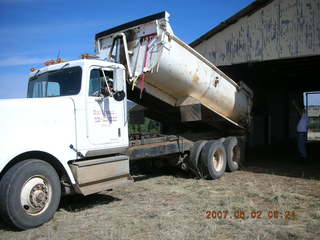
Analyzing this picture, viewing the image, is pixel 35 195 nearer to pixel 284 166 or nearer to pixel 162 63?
pixel 162 63

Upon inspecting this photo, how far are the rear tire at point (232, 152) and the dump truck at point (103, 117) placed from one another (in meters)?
0.12

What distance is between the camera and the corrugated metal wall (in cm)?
869

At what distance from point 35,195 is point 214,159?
5.22 m

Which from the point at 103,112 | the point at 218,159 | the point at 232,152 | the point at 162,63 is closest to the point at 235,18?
the point at 232,152

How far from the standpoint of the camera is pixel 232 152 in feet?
31.1

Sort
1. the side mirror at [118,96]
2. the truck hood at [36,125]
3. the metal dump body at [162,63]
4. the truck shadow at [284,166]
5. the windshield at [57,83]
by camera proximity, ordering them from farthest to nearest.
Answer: the truck shadow at [284,166]
the metal dump body at [162,63]
the side mirror at [118,96]
the windshield at [57,83]
the truck hood at [36,125]

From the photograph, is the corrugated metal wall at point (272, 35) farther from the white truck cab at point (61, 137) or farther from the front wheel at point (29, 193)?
the front wheel at point (29, 193)

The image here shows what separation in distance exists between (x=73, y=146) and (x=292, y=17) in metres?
6.95

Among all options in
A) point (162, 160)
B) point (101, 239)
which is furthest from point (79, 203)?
point (162, 160)

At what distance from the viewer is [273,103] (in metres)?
18.0

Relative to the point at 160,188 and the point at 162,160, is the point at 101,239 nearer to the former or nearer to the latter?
the point at 160,188

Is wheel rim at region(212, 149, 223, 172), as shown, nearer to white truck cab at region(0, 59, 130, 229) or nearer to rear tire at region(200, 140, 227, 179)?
rear tire at region(200, 140, 227, 179)
